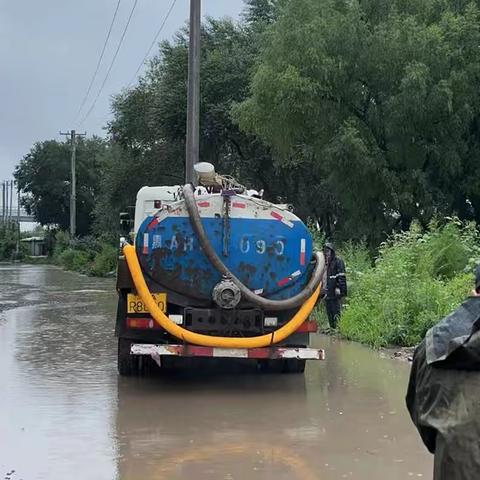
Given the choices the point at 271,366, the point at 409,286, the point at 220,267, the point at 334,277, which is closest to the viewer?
the point at 220,267

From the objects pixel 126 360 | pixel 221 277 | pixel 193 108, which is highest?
pixel 193 108

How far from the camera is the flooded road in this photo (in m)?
6.07

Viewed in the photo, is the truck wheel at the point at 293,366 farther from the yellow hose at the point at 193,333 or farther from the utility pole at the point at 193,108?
the utility pole at the point at 193,108

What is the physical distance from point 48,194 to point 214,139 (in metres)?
47.7

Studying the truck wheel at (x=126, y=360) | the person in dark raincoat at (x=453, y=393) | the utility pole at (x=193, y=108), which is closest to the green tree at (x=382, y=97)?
the utility pole at (x=193, y=108)

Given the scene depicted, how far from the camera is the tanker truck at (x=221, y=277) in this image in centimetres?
864

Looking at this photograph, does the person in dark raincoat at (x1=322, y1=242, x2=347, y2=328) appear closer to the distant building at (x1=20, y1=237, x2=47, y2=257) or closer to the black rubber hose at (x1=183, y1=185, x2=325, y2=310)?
the black rubber hose at (x1=183, y1=185, x2=325, y2=310)

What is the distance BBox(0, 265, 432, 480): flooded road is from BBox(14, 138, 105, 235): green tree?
208 ft

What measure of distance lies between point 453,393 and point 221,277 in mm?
6296

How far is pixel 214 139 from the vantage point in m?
31.6

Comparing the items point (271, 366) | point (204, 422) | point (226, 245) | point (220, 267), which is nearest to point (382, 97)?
point (271, 366)

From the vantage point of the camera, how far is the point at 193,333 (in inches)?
340

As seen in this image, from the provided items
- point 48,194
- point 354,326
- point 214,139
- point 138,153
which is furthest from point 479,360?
point 48,194

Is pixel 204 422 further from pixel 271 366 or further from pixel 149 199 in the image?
pixel 149 199
